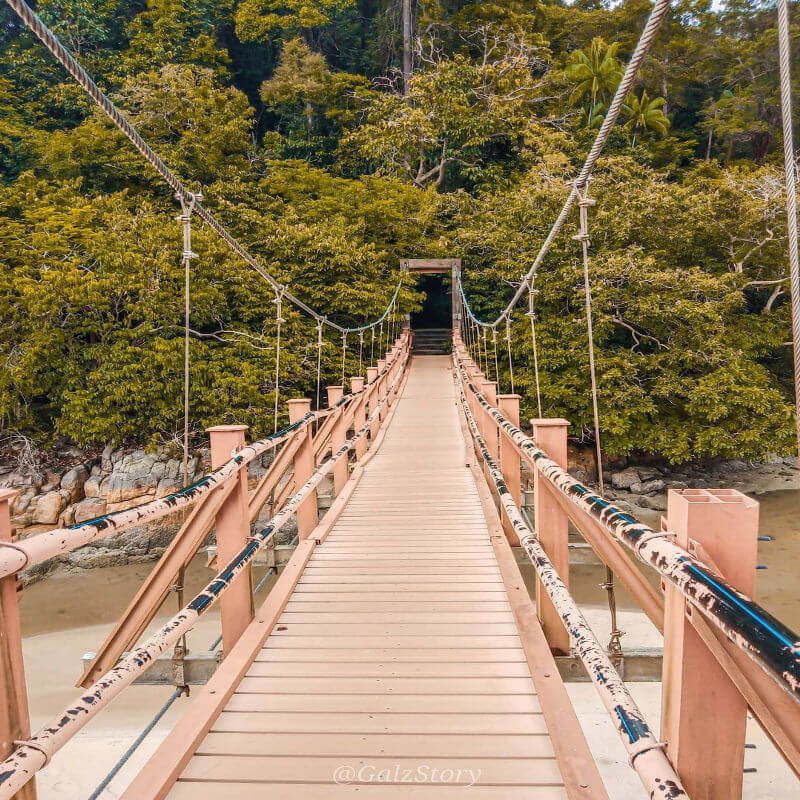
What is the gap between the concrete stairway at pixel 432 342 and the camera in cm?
1628

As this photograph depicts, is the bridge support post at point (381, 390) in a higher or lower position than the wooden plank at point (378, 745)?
higher

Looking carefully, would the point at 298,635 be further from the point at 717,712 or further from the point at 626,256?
the point at 626,256

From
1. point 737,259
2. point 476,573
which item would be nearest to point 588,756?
point 476,573

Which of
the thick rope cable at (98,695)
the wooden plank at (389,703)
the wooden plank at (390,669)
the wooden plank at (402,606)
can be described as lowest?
the wooden plank at (389,703)

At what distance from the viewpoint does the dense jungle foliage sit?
9.60m

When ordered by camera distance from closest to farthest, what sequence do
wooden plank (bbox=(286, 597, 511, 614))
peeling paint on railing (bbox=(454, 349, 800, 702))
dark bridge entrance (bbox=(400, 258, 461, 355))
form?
peeling paint on railing (bbox=(454, 349, 800, 702)) → wooden plank (bbox=(286, 597, 511, 614)) → dark bridge entrance (bbox=(400, 258, 461, 355))

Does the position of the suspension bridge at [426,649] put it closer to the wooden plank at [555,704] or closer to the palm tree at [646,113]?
the wooden plank at [555,704]

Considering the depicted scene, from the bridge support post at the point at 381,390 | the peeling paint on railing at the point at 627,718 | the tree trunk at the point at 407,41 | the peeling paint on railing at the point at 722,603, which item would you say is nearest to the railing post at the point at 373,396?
the bridge support post at the point at 381,390

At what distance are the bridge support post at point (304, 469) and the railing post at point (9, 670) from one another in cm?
211

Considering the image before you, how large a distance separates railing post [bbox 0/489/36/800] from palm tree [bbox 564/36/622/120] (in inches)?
728

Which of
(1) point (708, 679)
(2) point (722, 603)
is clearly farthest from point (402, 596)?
(2) point (722, 603)

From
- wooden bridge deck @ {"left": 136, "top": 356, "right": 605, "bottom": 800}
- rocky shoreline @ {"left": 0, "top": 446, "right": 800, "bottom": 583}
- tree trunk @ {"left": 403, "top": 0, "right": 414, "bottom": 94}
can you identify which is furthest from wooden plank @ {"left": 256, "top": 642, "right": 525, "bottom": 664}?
tree trunk @ {"left": 403, "top": 0, "right": 414, "bottom": 94}

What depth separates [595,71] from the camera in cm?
1620

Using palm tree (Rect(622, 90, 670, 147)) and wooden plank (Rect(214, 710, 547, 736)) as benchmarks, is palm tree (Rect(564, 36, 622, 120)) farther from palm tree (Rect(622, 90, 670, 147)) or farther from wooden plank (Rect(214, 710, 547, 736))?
wooden plank (Rect(214, 710, 547, 736))
